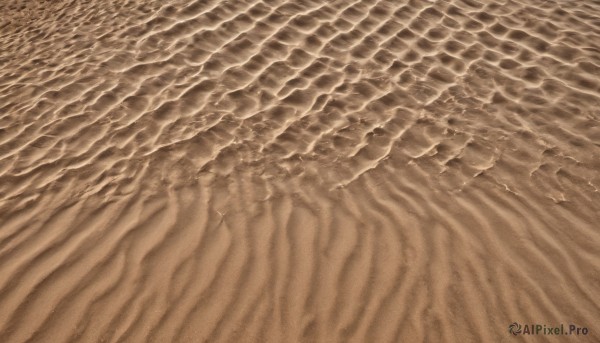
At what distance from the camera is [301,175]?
3.62m

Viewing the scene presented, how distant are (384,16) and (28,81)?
12.3 feet

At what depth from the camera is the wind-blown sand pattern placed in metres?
2.81

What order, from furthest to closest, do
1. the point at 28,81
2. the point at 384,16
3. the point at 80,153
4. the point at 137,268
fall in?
the point at 384,16
the point at 28,81
the point at 80,153
the point at 137,268

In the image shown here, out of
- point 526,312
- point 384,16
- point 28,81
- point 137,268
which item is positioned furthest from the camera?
point 384,16

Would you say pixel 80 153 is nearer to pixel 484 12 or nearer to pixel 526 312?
pixel 526 312

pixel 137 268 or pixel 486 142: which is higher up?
pixel 137 268

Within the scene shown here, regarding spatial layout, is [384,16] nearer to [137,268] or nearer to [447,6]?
[447,6]

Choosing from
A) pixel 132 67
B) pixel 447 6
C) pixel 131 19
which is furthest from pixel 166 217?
pixel 447 6

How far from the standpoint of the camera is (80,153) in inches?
151

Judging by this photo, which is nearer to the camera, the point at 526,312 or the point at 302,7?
the point at 526,312

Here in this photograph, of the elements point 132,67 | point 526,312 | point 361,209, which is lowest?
point 526,312

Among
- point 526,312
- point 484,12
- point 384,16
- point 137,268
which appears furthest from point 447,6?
point 137,268

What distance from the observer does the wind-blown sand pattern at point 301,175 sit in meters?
2.81

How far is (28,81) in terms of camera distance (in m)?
4.73
